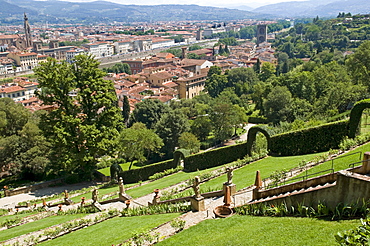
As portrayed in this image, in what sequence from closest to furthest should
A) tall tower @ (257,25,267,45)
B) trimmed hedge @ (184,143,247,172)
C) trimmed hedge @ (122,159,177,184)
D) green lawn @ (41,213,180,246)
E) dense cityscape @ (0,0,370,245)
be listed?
dense cityscape @ (0,0,370,245), green lawn @ (41,213,180,246), trimmed hedge @ (184,143,247,172), trimmed hedge @ (122,159,177,184), tall tower @ (257,25,267,45)

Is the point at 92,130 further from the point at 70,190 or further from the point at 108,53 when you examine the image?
the point at 108,53

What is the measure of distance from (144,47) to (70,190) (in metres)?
166

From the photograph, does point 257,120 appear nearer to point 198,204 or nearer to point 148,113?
point 148,113

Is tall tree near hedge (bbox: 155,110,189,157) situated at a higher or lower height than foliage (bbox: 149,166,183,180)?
lower

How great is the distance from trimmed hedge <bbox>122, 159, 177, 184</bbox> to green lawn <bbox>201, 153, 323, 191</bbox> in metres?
8.88

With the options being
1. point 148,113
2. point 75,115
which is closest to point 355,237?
point 75,115

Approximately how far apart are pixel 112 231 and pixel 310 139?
1259 centimetres

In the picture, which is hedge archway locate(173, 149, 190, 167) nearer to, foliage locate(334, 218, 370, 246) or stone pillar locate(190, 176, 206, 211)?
stone pillar locate(190, 176, 206, 211)

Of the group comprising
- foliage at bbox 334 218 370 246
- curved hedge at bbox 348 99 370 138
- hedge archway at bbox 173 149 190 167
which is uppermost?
foliage at bbox 334 218 370 246

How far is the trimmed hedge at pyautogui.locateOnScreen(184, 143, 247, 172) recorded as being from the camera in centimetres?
2317

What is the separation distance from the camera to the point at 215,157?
24.4m

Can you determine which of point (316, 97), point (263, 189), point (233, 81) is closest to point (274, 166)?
point (263, 189)

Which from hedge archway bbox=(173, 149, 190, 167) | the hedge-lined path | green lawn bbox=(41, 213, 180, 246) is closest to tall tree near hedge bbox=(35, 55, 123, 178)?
the hedge-lined path

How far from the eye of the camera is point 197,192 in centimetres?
1317
